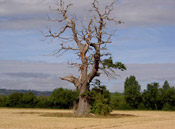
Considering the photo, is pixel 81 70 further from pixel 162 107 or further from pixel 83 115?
pixel 162 107

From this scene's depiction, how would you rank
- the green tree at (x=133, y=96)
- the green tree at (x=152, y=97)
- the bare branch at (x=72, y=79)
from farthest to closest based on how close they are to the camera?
the green tree at (x=133, y=96) → the green tree at (x=152, y=97) → the bare branch at (x=72, y=79)

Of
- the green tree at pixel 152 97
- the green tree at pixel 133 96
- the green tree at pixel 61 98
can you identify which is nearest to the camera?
the green tree at pixel 152 97

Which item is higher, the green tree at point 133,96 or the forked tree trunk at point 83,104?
the green tree at point 133,96

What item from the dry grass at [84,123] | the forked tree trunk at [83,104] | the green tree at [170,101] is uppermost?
the green tree at [170,101]

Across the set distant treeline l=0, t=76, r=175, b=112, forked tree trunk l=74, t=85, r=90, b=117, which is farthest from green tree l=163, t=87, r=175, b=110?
forked tree trunk l=74, t=85, r=90, b=117

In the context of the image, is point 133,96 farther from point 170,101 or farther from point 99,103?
point 99,103

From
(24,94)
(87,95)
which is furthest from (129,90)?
(87,95)

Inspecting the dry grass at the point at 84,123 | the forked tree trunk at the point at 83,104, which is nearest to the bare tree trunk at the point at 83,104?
the forked tree trunk at the point at 83,104

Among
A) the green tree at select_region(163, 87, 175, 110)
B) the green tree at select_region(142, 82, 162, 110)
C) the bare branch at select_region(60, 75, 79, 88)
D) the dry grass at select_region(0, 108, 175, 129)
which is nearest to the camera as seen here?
the dry grass at select_region(0, 108, 175, 129)

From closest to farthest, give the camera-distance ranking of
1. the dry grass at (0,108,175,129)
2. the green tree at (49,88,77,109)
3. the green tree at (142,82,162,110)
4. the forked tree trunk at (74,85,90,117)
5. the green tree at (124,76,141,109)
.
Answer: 1. the dry grass at (0,108,175,129)
2. the forked tree trunk at (74,85,90,117)
3. the green tree at (142,82,162,110)
4. the green tree at (124,76,141,109)
5. the green tree at (49,88,77,109)

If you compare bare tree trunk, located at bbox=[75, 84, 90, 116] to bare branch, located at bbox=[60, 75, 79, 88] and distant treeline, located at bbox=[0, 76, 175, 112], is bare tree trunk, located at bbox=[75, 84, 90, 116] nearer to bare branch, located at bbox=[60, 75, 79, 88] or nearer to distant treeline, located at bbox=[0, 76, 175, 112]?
bare branch, located at bbox=[60, 75, 79, 88]

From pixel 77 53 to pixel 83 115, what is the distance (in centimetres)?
613

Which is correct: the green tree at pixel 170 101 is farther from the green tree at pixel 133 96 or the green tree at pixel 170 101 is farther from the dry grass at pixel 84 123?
the dry grass at pixel 84 123

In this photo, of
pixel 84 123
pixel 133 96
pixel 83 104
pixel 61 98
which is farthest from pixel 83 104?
pixel 61 98
